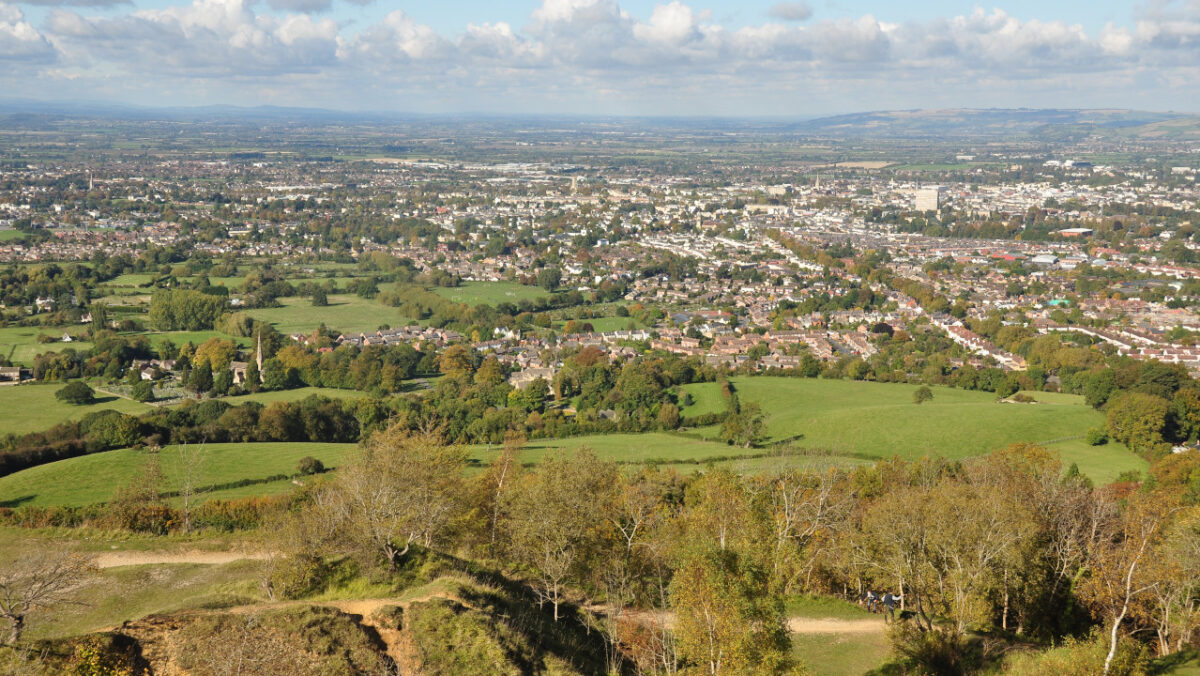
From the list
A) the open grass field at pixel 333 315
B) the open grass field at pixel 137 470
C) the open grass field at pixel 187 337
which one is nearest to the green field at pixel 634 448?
the open grass field at pixel 137 470

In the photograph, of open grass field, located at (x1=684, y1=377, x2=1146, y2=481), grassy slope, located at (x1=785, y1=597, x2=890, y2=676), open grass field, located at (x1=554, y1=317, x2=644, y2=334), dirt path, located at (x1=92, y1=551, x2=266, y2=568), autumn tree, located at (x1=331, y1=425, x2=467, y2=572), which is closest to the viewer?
grassy slope, located at (x1=785, y1=597, x2=890, y2=676)

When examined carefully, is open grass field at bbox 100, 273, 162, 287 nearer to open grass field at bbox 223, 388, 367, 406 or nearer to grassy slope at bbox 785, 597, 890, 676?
open grass field at bbox 223, 388, 367, 406

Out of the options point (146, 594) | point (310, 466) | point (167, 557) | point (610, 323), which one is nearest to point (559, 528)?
point (146, 594)

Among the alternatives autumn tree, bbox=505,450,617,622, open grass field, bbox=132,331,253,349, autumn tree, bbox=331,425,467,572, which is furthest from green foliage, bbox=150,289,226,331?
autumn tree, bbox=505,450,617,622

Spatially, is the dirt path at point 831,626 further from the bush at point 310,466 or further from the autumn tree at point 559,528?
the bush at point 310,466

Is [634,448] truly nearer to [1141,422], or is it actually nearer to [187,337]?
[1141,422]
